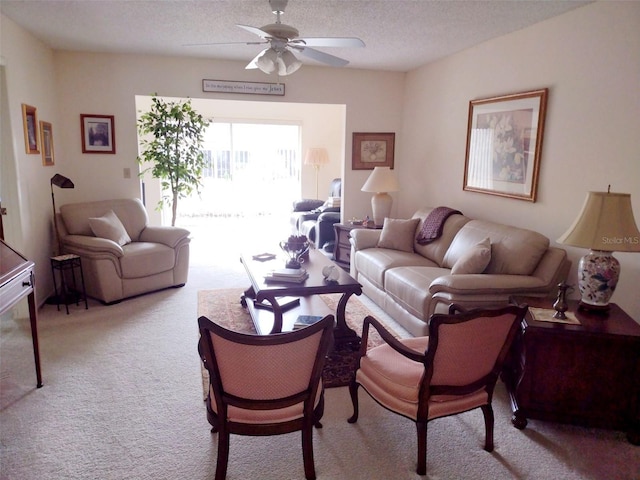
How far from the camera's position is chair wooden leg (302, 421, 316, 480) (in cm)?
191

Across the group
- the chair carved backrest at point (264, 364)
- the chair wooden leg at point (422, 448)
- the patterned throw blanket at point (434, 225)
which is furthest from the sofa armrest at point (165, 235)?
the chair wooden leg at point (422, 448)

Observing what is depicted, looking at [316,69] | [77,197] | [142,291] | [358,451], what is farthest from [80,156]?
[358,451]

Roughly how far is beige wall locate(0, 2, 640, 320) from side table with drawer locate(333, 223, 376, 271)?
1.97 ft

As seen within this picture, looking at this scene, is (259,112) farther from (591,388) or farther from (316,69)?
(591,388)

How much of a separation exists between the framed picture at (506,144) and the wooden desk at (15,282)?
374 cm

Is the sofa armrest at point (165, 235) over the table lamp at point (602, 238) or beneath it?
beneath

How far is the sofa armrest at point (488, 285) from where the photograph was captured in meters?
3.00

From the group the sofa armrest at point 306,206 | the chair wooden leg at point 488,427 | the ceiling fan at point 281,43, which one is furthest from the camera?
the sofa armrest at point 306,206

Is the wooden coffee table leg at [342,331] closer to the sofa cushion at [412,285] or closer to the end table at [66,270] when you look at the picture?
the sofa cushion at [412,285]

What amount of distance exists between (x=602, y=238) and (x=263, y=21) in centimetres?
295

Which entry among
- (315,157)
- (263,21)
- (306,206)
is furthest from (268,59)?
(315,157)

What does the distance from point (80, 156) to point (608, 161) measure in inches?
199

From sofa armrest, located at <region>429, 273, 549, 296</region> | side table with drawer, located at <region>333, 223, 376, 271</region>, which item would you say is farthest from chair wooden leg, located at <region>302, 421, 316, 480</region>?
side table with drawer, located at <region>333, 223, 376, 271</region>

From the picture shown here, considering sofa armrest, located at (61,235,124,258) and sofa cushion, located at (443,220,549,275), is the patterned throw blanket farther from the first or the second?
sofa armrest, located at (61,235,124,258)
